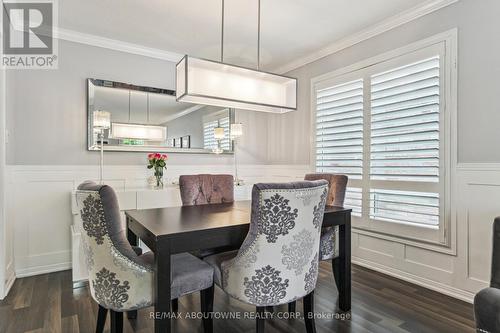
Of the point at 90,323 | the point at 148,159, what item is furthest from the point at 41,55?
the point at 90,323

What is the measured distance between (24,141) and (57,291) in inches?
60.3

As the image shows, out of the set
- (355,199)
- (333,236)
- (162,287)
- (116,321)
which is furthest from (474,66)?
(116,321)

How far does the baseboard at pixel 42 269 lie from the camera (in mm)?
2916

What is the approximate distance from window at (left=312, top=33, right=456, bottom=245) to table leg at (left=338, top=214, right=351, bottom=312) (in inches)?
36.0

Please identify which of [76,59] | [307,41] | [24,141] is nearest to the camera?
[24,141]

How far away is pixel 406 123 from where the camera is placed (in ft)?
9.18

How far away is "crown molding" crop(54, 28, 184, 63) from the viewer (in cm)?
314

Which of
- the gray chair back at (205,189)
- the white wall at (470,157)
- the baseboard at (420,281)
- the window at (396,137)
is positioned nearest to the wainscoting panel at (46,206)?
the gray chair back at (205,189)

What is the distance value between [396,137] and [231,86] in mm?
1772

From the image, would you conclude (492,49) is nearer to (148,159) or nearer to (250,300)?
(250,300)

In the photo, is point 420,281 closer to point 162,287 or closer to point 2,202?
point 162,287

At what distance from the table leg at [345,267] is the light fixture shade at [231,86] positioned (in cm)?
110

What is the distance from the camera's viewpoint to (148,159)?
3.58 meters

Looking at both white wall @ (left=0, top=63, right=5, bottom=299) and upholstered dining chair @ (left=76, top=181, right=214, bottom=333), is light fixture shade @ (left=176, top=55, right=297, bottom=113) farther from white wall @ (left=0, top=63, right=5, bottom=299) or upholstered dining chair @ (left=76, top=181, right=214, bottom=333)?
white wall @ (left=0, top=63, right=5, bottom=299)
